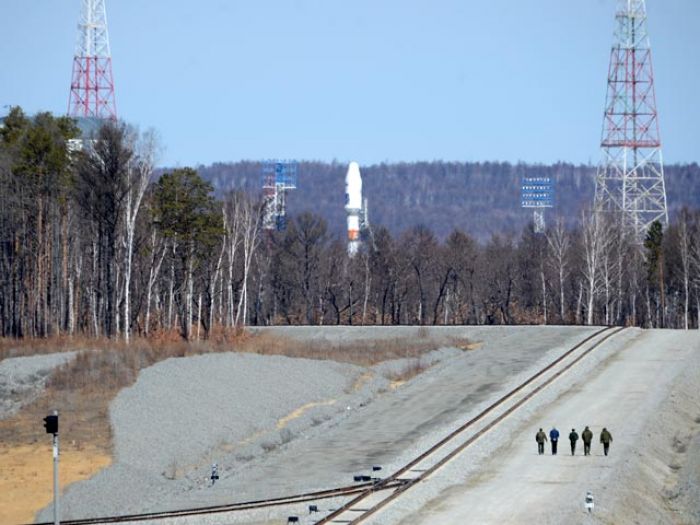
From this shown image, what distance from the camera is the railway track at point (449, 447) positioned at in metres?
32.8

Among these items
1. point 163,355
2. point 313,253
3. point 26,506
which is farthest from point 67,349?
point 313,253

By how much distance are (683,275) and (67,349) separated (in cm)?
6067

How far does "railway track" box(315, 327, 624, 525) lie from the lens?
32844 millimetres

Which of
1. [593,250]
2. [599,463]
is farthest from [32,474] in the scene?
[593,250]

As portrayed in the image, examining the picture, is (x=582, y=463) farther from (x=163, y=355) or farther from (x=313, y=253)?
(x=313, y=253)

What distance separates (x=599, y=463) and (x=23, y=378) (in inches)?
919

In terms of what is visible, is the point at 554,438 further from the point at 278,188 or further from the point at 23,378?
the point at 278,188

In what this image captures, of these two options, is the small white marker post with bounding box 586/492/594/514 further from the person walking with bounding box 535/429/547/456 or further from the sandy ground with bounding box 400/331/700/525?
the person walking with bounding box 535/429/547/456

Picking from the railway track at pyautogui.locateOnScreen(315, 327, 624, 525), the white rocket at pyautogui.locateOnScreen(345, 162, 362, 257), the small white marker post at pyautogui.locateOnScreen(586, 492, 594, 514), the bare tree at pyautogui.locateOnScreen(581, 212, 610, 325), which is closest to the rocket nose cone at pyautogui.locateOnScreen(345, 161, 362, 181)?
the white rocket at pyautogui.locateOnScreen(345, 162, 362, 257)

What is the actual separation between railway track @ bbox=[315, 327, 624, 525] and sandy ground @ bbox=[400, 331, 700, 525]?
2.82ft

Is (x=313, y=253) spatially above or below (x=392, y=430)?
above

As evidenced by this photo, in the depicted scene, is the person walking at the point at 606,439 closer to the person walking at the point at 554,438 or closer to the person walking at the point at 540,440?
the person walking at the point at 554,438

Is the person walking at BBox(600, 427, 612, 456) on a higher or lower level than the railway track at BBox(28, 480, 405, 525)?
higher

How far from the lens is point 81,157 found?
237ft
